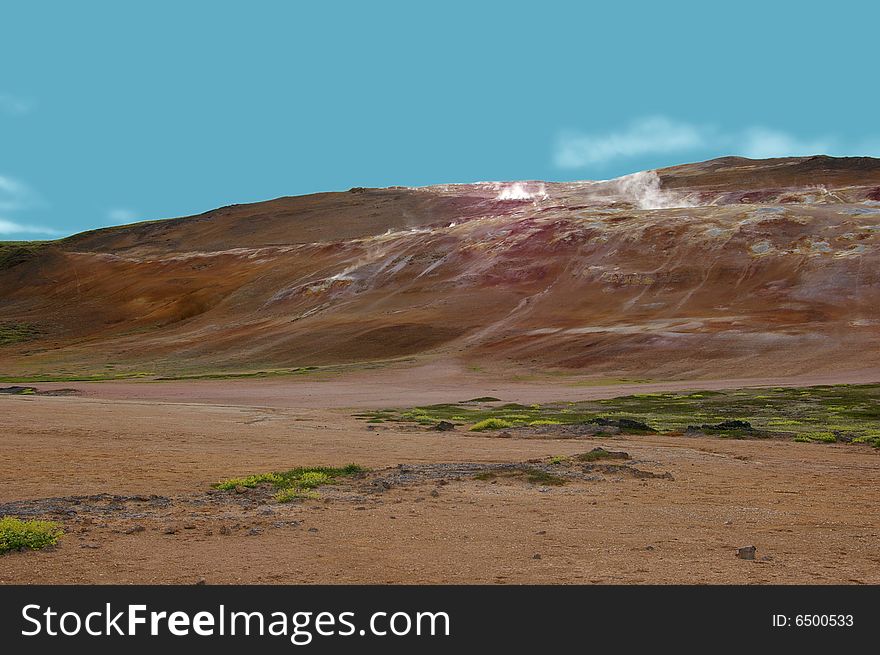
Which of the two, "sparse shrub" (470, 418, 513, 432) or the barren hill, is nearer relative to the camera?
"sparse shrub" (470, 418, 513, 432)

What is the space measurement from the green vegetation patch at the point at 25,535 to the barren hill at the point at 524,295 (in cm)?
5121

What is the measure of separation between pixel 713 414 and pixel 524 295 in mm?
52659

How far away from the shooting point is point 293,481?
592 inches

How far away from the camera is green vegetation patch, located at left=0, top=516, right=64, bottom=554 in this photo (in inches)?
381

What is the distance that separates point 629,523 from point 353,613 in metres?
6.44

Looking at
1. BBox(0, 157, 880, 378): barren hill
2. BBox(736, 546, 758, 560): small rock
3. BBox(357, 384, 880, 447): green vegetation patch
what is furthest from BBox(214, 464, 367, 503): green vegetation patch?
BBox(0, 157, 880, 378): barren hill

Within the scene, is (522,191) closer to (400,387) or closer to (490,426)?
(400,387)

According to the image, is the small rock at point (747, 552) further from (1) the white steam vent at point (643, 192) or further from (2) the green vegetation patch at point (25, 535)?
(1) the white steam vent at point (643, 192)

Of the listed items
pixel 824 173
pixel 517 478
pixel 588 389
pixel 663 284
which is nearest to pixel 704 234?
pixel 663 284

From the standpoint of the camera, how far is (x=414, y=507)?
13164 millimetres

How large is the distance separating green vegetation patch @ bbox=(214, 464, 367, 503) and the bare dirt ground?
0.38m

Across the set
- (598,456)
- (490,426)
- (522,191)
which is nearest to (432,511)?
(598,456)

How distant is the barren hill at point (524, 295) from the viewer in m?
64.1

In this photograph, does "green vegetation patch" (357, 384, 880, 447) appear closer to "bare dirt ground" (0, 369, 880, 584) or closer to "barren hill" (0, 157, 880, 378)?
"bare dirt ground" (0, 369, 880, 584)
